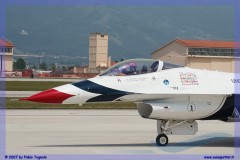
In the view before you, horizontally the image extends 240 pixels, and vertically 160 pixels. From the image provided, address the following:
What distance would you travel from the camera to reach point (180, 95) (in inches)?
623

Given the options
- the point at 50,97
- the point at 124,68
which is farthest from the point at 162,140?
the point at 50,97

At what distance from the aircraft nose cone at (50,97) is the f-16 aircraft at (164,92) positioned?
0.08ft

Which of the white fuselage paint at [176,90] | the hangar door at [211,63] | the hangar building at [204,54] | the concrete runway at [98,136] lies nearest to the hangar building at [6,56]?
the hangar building at [204,54]

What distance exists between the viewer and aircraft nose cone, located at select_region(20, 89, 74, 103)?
14.8 metres

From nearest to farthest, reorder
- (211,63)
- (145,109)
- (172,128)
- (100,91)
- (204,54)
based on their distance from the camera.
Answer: (100,91) → (145,109) → (172,128) → (211,63) → (204,54)

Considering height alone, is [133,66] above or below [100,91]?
above

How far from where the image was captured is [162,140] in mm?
16203

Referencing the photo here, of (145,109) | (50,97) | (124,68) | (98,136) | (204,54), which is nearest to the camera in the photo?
(50,97)

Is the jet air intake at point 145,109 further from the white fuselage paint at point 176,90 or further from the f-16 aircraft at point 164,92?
the white fuselage paint at point 176,90

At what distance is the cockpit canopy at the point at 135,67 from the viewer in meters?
15.7

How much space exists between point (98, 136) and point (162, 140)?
3011 millimetres

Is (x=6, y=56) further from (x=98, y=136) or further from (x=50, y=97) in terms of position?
(x=50, y=97)

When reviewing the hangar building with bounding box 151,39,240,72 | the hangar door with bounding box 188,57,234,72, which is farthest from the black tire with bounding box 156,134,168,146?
the hangar door with bounding box 188,57,234,72

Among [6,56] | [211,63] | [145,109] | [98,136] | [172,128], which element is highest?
[6,56]
